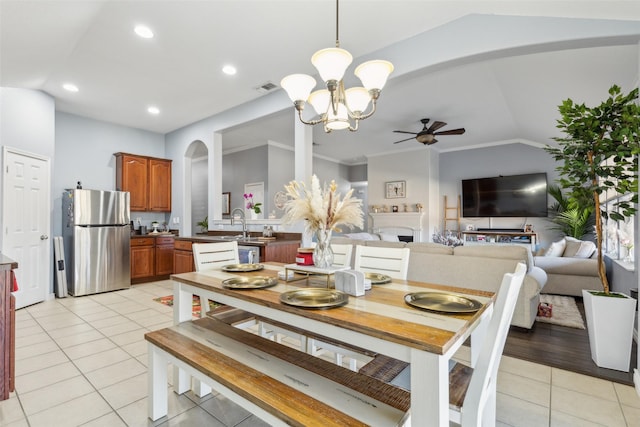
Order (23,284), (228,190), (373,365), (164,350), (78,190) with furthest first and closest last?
(228,190)
(78,190)
(23,284)
(164,350)
(373,365)

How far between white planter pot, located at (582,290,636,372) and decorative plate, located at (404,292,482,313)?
5.54ft

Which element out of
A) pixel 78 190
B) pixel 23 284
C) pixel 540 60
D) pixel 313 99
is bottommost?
pixel 23 284

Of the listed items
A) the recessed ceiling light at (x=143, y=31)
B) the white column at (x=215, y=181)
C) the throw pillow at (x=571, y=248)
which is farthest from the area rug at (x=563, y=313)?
the recessed ceiling light at (x=143, y=31)

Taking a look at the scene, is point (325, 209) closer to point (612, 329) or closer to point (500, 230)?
point (612, 329)

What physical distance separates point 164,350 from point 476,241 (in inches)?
A: 297

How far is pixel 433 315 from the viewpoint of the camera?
1267 mm

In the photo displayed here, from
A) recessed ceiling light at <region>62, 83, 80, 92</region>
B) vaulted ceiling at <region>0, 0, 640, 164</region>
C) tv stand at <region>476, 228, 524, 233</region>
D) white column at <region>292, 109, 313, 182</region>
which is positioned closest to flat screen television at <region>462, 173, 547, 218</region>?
tv stand at <region>476, 228, 524, 233</region>

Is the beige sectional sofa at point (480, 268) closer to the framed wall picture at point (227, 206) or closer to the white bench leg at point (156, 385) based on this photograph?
the white bench leg at point (156, 385)

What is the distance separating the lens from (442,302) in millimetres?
1433

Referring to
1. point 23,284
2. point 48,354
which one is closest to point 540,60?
point 48,354

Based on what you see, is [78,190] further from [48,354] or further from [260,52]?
[260,52]

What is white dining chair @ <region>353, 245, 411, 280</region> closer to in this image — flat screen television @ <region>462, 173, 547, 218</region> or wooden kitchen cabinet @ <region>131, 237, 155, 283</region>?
wooden kitchen cabinet @ <region>131, 237, 155, 283</region>

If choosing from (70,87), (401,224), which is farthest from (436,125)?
(70,87)

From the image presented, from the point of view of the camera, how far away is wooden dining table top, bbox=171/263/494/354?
41.3 inches
